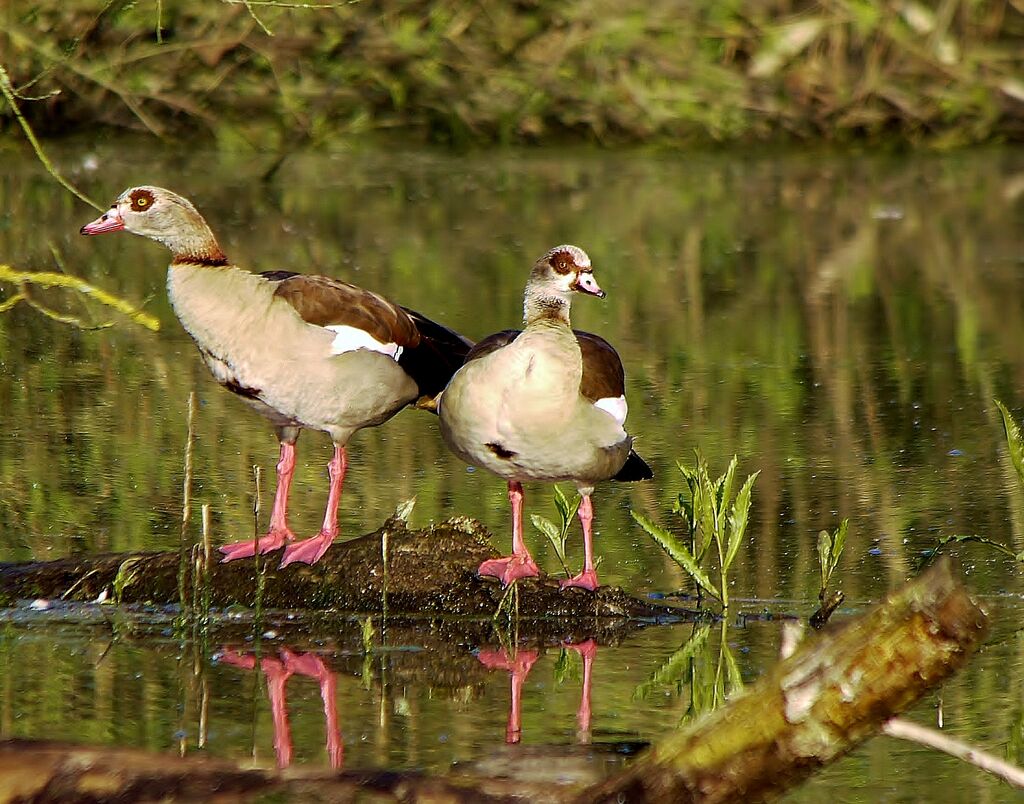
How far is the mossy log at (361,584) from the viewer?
6.18 m

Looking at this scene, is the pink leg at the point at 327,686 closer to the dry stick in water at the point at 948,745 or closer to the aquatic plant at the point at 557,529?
the aquatic plant at the point at 557,529

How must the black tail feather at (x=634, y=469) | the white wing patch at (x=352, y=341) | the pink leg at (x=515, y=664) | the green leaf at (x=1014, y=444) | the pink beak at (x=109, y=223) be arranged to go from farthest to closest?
1. the pink beak at (x=109, y=223)
2. the black tail feather at (x=634, y=469)
3. the white wing patch at (x=352, y=341)
4. the green leaf at (x=1014, y=444)
5. the pink leg at (x=515, y=664)

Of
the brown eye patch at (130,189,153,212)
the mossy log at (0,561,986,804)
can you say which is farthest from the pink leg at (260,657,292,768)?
the brown eye patch at (130,189,153,212)

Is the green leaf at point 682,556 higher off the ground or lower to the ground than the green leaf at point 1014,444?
lower

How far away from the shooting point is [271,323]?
6543 mm

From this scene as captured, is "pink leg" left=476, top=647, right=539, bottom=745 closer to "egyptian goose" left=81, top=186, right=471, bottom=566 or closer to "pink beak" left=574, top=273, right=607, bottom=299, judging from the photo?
"egyptian goose" left=81, top=186, right=471, bottom=566

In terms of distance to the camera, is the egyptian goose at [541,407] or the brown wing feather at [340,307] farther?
the brown wing feather at [340,307]

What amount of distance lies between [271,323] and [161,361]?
4463 millimetres

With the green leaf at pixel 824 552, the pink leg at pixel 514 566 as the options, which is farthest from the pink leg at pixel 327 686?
the green leaf at pixel 824 552

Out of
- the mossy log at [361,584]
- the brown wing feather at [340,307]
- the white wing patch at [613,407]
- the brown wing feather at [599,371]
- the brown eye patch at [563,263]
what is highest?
the brown eye patch at [563,263]

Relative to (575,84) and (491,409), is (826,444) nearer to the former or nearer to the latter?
(491,409)

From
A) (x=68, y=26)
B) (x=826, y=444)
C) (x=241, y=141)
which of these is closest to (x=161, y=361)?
(x=826, y=444)

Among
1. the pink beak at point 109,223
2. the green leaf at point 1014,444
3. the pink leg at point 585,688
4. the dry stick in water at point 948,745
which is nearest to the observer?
the dry stick in water at point 948,745

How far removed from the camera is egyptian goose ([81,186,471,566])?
6.51 meters
